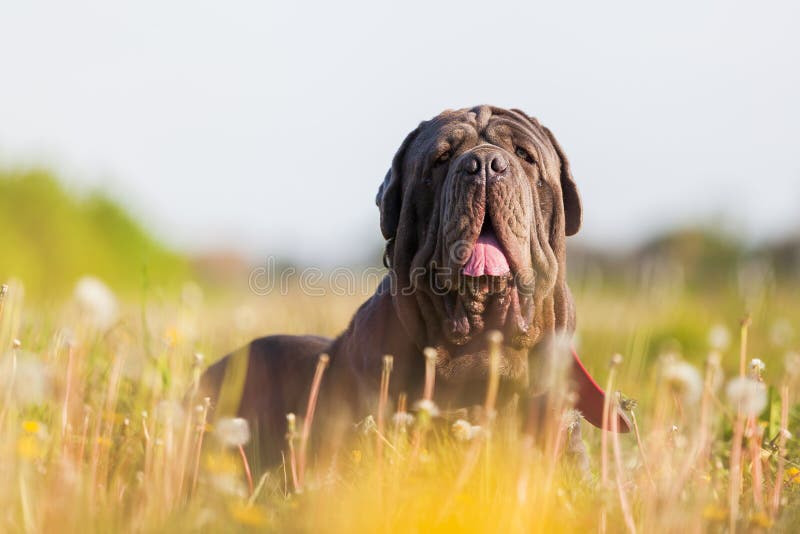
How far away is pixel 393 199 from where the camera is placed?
3715 millimetres

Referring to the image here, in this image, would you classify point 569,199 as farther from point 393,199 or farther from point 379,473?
point 379,473

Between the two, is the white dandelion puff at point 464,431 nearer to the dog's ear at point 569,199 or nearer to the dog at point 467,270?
the dog at point 467,270

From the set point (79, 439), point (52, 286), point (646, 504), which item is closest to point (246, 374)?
point (79, 439)

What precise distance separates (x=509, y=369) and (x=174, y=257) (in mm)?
16670

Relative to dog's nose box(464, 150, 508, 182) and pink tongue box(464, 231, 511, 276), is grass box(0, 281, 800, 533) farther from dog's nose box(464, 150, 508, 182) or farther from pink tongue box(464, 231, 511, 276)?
dog's nose box(464, 150, 508, 182)

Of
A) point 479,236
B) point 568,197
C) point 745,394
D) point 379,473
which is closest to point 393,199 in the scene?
point 479,236

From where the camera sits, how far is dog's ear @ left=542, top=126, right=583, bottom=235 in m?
3.72

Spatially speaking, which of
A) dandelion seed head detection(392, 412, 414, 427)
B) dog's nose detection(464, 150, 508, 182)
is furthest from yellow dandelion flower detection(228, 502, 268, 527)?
dog's nose detection(464, 150, 508, 182)

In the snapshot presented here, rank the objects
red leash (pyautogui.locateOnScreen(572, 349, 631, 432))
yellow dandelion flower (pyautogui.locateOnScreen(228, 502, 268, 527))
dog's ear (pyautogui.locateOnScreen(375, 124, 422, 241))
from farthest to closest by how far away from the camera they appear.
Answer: dog's ear (pyautogui.locateOnScreen(375, 124, 422, 241)) < red leash (pyautogui.locateOnScreen(572, 349, 631, 432)) < yellow dandelion flower (pyautogui.locateOnScreen(228, 502, 268, 527))

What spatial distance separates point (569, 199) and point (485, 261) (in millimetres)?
575

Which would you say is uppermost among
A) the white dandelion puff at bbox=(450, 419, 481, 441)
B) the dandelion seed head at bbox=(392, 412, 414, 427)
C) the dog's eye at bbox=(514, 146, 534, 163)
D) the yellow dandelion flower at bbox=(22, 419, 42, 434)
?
the dog's eye at bbox=(514, 146, 534, 163)

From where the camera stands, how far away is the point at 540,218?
3.55 m

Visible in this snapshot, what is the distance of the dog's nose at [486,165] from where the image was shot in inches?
131

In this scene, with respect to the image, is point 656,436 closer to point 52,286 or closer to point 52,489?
point 52,489
